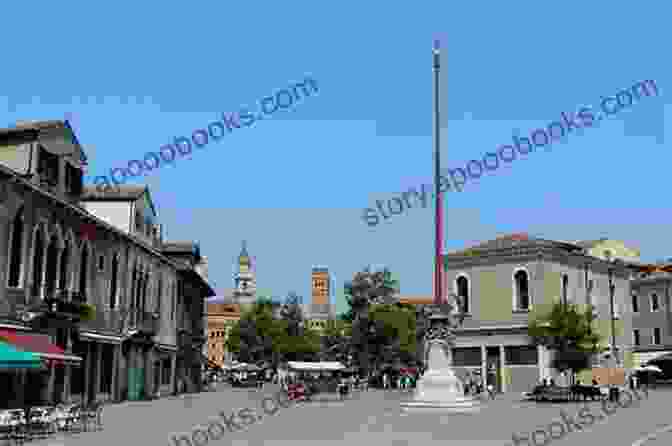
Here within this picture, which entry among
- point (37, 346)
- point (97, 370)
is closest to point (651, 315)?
point (97, 370)

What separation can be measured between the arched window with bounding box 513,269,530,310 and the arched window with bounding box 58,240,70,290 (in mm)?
30538

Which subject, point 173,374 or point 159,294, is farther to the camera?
point 173,374

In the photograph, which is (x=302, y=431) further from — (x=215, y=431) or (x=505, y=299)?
(x=505, y=299)

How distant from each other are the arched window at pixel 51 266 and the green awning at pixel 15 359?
1025 cm

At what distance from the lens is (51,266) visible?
3100 cm

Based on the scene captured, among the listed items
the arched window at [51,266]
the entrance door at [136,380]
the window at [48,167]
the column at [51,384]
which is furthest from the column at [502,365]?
the window at [48,167]

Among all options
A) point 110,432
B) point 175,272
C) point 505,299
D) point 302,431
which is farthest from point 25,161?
point 505,299

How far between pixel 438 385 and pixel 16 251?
53.7 feet

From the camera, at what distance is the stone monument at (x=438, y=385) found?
3044cm

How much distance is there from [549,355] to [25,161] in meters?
34.4

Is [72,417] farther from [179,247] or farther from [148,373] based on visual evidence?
[179,247]

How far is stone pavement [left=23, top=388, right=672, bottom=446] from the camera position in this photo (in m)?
A: 19.1

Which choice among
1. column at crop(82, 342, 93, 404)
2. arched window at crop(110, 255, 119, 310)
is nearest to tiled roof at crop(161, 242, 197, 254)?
arched window at crop(110, 255, 119, 310)

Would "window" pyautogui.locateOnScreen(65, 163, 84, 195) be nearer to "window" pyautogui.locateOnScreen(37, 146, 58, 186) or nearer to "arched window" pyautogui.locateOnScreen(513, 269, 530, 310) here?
"window" pyautogui.locateOnScreen(37, 146, 58, 186)
